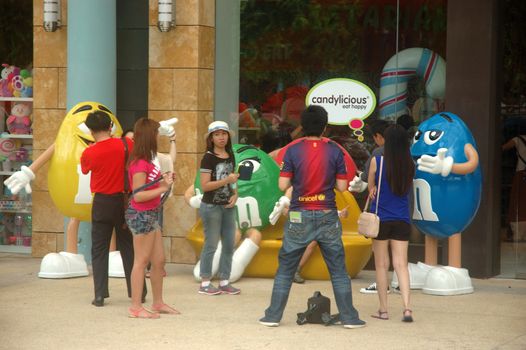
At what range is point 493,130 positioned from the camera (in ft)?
38.7

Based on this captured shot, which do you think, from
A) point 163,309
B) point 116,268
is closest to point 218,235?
point 163,309

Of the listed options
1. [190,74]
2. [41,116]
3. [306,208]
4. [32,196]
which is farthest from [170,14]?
[306,208]

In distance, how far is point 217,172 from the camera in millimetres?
10070

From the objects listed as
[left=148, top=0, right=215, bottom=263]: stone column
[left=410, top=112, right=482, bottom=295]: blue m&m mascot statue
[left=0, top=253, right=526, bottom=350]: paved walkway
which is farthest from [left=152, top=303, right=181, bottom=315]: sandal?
[left=148, top=0, right=215, bottom=263]: stone column

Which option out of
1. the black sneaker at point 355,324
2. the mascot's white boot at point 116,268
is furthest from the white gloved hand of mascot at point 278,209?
the mascot's white boot at point 116,268

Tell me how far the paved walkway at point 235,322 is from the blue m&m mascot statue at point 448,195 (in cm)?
21

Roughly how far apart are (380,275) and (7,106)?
6.78 metres

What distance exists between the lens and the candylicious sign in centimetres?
1236

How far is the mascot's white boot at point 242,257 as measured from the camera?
10961 mm

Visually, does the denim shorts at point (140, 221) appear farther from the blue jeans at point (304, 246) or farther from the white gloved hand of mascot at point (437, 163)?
the white gloved hand of mascot at point (437, 163)

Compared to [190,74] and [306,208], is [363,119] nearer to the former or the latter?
[190,74]

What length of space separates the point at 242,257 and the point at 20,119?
4.36 metres

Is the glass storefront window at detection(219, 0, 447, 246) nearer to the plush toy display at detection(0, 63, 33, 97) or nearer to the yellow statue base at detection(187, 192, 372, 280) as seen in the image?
the yellow statue base at detection(187, 192, 372, 280)

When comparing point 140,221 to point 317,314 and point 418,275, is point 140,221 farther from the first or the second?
point 418,275
